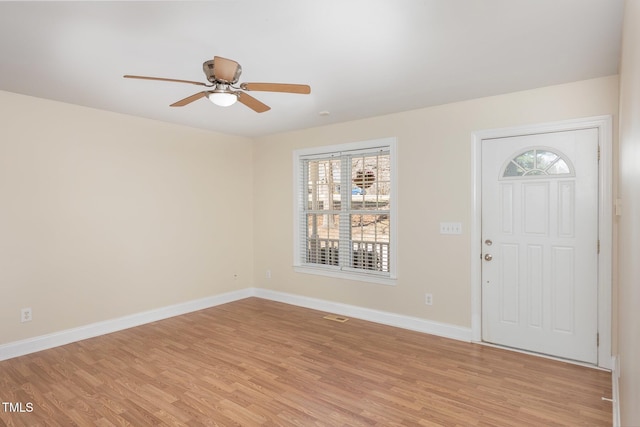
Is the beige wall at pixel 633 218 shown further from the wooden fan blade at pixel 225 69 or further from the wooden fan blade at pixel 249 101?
the wooden fan blade at pixel 249 101

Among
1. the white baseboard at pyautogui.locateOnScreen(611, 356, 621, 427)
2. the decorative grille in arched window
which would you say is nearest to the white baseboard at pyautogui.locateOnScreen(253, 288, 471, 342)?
the white baseboard at pyautogui.locateOnScreen(611, 356, 621, 427)

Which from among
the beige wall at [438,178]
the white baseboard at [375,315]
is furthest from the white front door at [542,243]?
the white baseboard at [375,315]

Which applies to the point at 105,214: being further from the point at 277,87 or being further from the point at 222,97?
the point at 277,87

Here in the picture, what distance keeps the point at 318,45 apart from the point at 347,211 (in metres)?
2.58

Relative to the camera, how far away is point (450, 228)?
3818 mm

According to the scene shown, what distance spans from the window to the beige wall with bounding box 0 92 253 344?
3.52 feet

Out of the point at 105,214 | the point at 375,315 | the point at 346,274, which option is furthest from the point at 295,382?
the point at 105,214

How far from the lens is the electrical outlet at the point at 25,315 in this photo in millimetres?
3445

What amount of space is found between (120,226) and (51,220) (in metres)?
0.66

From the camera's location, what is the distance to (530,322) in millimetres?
3398

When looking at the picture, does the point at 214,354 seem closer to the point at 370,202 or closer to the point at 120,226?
the point at 120,226

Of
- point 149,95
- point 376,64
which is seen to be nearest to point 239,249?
point 149,95

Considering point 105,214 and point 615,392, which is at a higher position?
point 105,214

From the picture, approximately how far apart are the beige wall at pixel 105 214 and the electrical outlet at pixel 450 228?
2977 millimetres
